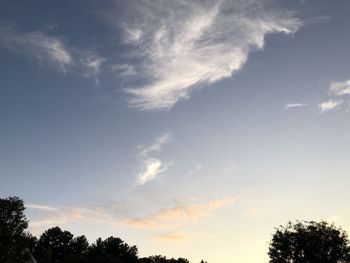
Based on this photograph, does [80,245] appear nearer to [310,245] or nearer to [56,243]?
[56,243]

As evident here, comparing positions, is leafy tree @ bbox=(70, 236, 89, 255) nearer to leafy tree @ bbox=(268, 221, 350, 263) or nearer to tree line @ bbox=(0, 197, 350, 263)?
tree line @ bbox=(0, 197, 350, 263)

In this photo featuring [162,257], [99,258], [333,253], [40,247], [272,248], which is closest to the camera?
[333,253]

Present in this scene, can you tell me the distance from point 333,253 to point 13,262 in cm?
5799

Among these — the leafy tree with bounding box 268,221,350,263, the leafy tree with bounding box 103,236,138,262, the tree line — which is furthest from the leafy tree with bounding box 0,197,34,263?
the leafy tree with bounding box 103,236,138,262

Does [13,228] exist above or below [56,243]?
below

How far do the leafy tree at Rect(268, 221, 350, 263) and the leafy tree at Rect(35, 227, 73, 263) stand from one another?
10224cm

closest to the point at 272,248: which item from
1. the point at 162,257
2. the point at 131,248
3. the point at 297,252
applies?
the point at 297,252

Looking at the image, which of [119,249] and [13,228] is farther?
[119,249]

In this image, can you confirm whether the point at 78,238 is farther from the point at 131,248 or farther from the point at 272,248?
the point at 272,248

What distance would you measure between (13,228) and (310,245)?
181 ft

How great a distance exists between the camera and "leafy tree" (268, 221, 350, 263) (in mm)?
69312

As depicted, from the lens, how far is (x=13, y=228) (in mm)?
64250

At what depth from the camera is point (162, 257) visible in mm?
183625

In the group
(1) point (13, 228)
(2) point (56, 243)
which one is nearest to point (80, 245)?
(2) point (56, 243)
